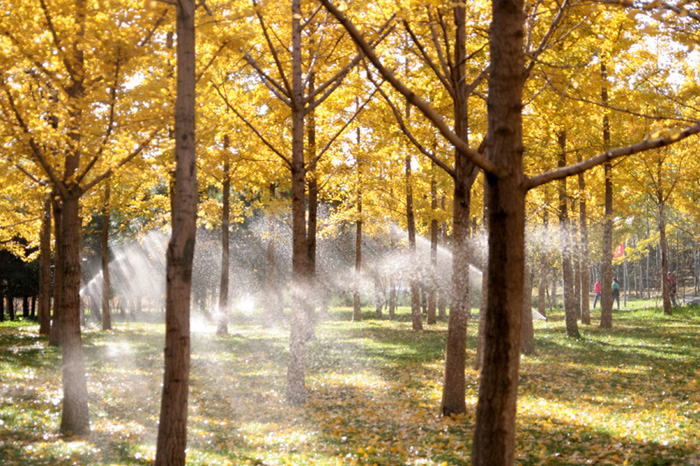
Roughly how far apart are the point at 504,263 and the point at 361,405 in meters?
6.47

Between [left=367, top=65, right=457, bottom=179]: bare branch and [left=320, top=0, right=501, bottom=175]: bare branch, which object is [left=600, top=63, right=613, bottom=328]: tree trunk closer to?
[left=367, top=65, right=457, bottom=179]: bare branch

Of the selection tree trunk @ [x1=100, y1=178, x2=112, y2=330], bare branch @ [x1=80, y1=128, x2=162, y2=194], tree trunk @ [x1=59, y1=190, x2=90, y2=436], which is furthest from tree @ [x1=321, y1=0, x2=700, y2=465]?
tree trunk @ [x1=100, y1=178, x2=112, y2=330]

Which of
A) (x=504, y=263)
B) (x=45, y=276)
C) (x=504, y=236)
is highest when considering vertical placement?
(x=504, y=236)

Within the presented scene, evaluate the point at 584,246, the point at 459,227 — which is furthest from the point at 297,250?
the point at 584,246

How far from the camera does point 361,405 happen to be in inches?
351

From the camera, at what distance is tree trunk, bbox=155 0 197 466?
14.8ft

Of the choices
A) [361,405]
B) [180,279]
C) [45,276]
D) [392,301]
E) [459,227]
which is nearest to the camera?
[180,279]

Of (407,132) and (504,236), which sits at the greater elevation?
(407,132)

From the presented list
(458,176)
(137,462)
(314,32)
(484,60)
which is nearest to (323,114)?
(314,32)

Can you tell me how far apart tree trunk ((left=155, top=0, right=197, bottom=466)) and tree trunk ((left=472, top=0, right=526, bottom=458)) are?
99.4 inches

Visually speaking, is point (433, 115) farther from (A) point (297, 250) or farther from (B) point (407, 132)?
(A) point (297, 250)

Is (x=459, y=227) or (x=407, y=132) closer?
(x=407, y=132)

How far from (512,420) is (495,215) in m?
1.12

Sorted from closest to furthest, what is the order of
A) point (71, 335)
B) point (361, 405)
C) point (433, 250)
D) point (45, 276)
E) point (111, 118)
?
point (111, 118) < point (71, 335) < point (361, 405) < point (45, 276) < point (433, 250)
